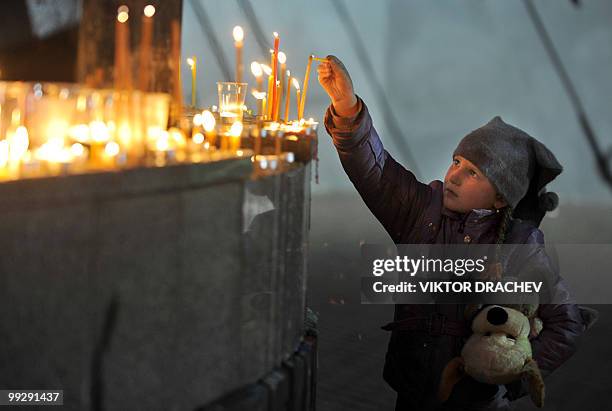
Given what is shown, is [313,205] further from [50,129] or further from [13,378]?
[13,378]

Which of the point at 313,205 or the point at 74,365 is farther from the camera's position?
the point at 313,205

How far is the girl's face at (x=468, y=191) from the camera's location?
3.00m

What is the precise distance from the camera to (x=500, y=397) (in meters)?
2.93

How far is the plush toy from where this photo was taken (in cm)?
272

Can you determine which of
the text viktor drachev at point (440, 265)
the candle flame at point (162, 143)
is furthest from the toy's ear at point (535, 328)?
the candle flame at point (162, 143)

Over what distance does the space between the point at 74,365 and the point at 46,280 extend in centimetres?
22

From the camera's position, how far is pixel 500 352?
8.93ft

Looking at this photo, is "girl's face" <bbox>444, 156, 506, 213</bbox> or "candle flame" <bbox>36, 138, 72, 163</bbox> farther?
"girl's face" <bbox>444, 156, 506, 213</bbox>

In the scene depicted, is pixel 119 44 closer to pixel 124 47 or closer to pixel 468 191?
pixel 124 47

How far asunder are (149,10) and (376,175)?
1.13 meters

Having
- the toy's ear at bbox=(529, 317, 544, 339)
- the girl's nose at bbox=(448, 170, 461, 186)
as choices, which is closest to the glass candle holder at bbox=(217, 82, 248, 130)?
the girl's nose at bbox=(448, 170, 461, 186)

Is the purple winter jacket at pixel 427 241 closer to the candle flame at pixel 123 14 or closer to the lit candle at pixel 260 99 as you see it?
the lit candle at pixel 260 99

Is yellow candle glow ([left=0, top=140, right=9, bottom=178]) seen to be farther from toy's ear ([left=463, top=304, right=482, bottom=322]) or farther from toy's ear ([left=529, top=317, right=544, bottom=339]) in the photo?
toy's ear ([left=529, top=317, right=544, bottom=339])

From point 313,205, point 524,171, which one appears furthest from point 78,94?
point 313,205
